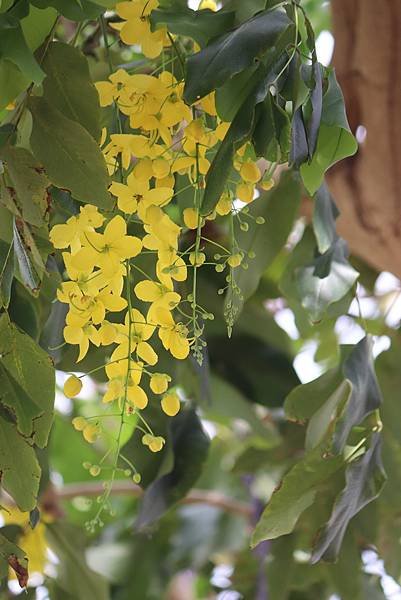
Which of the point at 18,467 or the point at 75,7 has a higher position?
the point at 75,7

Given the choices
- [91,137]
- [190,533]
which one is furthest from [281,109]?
[190,533]

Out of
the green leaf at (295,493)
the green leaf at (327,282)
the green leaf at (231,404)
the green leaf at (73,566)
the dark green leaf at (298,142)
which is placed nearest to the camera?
the dark green leaf at (298,142)

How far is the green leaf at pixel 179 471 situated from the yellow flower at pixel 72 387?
0.22 metres

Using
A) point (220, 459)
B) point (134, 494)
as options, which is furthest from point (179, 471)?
point (220, 459)

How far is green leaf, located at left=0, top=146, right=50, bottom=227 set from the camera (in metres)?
0.49

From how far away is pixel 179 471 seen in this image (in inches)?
30.4

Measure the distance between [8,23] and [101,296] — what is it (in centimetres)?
14

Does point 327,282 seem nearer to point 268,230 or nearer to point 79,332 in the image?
point 268,230

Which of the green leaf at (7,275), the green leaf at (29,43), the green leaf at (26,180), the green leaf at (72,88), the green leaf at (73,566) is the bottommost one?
the green leaf at (73,566)

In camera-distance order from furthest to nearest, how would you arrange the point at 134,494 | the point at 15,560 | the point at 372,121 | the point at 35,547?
the point at 134,494 → the point at 35,547 → the point at 372,121 → the point at 15,560

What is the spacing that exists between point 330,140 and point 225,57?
7 cm

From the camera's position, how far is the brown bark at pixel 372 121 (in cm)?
77

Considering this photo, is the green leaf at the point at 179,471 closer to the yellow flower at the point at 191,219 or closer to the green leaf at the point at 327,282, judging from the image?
the green leaf at the point at 327,282

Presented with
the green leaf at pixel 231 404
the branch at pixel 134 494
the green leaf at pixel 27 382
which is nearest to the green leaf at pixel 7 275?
the green leaf at pixel 27 382
